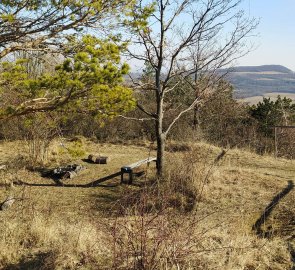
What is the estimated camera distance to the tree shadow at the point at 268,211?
5.94 metres

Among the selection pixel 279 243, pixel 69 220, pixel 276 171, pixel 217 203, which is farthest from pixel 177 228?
pixel 276 171

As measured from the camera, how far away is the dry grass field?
11.8 feet

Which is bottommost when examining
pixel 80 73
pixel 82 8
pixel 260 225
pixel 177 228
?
pixel 260 225

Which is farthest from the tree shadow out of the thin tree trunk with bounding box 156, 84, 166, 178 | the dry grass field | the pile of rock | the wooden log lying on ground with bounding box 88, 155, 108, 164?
the wooden log lying on ground with bounding box 88, 155, 108, 164

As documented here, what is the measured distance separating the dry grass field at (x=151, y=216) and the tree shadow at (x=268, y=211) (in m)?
0.02

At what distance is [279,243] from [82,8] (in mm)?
4043

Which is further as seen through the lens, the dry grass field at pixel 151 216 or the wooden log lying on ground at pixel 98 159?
the wooden log lying on ground at pixel 98 159

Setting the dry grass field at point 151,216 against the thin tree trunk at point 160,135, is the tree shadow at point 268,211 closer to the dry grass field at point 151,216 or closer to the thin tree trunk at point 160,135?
the dry grass field at point 151,216

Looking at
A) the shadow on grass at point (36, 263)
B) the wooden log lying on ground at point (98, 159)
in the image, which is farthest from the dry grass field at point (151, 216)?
the wooden log lying on ground at point (98, 159)

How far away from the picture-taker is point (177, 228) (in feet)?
11.4

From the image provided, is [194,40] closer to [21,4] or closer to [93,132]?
[21,4]

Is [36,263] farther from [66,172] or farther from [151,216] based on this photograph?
[66,172]

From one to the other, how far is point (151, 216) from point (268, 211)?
344 centimetres

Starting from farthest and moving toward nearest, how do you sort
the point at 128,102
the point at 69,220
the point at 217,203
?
the point at 217,203, the point at 69,220, the point at 128,102
